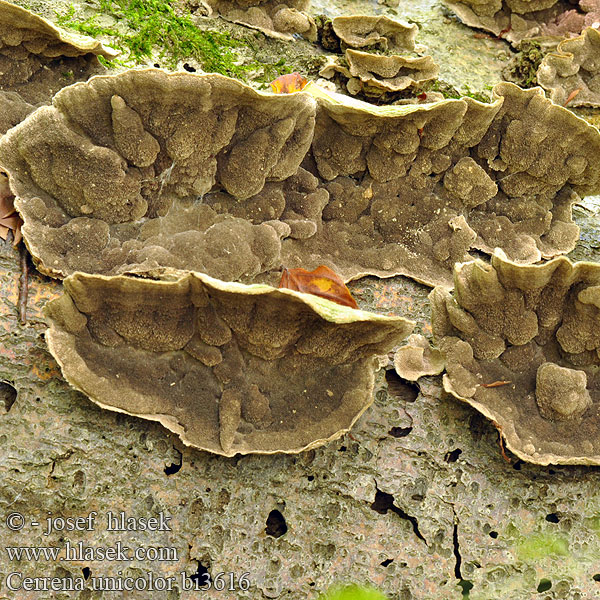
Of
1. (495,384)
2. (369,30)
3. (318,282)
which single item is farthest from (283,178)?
(369,30)

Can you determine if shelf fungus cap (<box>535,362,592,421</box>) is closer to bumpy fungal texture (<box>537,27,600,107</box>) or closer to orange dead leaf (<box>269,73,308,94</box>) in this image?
orange dead leaf (<box>269,73,308,94</box>)

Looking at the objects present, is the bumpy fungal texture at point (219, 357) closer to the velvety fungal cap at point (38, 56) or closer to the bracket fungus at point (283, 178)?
the bracket fungus at point (283, 178)

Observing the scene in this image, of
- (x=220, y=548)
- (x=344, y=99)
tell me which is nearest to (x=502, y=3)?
(x=344, y=99)

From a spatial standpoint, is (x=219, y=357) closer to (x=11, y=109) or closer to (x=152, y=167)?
(x=152, y=167)

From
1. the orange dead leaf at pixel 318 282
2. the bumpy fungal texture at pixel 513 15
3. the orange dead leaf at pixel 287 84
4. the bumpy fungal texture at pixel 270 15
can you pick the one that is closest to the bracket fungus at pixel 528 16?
Answer: the bumpy fungal texture at pixel 513 15

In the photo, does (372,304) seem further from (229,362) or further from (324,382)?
(229,362)
